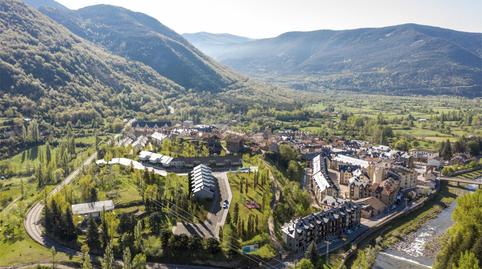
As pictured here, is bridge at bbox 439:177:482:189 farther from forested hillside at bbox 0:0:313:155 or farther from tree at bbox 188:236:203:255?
forested hillside at bbox 0:0:313:155

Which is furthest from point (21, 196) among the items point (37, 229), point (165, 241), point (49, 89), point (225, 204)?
point (49, 89)

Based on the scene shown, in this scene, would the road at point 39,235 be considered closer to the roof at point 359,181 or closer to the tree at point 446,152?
the roof at point 359,181

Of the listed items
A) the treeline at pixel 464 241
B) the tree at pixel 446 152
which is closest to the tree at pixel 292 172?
the treeline at pixel 464 241

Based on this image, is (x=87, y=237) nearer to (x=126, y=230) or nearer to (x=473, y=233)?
(x=126, y=230)

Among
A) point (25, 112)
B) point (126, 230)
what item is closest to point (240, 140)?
point (126, 230)

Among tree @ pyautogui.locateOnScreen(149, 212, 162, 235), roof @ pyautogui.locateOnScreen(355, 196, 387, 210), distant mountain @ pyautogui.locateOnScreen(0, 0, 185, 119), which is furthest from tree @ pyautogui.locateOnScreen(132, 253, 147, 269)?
distant mountain @ pyautogui.locateOnScreen(0, 0, 185, 119)

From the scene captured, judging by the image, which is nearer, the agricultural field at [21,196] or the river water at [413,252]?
the agricultural field at [21,196]

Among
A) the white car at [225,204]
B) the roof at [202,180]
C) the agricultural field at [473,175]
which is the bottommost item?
the agricultural field at [473,175]
